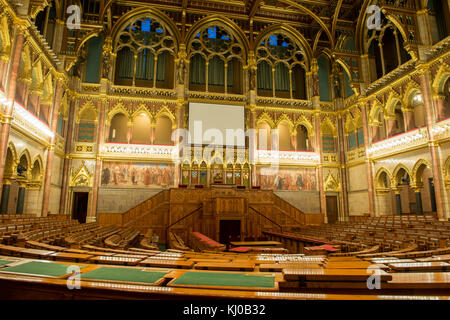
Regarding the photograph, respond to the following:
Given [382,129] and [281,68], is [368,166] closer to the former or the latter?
[382,129]

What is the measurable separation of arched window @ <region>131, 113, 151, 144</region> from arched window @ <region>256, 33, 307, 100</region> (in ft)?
32.7

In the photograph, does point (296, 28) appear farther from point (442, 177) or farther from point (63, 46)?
point (63, 46)

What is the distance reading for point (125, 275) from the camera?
2.14m

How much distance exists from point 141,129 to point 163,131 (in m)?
1.71

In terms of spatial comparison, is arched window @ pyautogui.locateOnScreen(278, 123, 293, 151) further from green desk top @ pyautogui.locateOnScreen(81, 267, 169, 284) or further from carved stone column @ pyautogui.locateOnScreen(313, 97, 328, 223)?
green desk top @ pyautogui.locateOnScreen(81, 267, 169, 284)

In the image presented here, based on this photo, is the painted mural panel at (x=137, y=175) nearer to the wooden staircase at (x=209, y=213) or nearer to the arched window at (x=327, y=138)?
the wooden staircase at (x=209, y=213)

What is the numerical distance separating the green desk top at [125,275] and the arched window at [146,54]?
70.3ft

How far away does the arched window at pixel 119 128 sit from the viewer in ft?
70.8

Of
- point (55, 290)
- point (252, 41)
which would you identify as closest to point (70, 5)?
point (252, 41)

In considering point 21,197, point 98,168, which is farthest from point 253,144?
point 21,197

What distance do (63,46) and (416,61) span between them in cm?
2144
